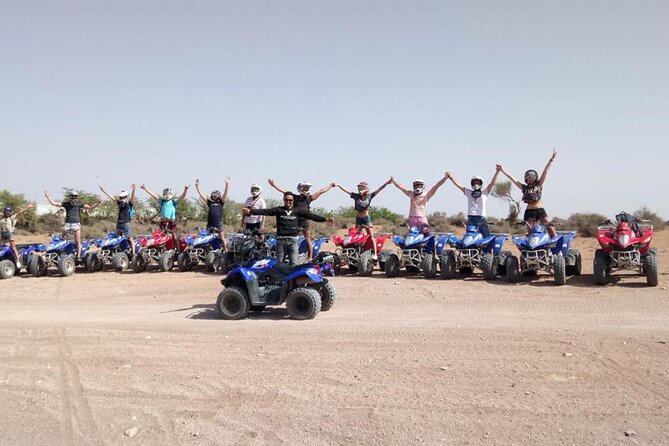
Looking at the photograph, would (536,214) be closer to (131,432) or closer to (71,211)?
(131,432)

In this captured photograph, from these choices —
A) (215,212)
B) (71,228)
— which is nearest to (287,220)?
(215,212)

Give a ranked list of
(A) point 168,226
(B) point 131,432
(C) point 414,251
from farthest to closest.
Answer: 1. (A) point 168,226
2. (C) point 414,251
3. (B) point 131,432

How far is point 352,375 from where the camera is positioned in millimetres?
5816

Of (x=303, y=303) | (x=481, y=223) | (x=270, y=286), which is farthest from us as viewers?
(x=481, y=223)

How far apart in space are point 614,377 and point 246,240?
6.57 m

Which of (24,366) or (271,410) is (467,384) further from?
(24,366)

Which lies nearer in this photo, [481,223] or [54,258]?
[481,223]

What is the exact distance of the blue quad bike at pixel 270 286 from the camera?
28.8ft

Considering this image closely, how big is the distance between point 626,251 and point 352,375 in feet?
23.2

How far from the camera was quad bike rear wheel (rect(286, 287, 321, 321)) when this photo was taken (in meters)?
8.40

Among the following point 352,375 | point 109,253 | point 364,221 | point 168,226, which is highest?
point 364,221

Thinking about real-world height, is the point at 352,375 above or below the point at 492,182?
below

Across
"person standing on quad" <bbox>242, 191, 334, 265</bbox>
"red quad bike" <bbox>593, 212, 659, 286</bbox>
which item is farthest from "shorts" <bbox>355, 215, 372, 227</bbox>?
"red quad bike" <bbox>593, 212, 659, 286</bbox>

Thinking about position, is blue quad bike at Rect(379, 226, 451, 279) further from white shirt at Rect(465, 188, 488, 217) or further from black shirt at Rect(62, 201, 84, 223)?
black shirt at Rect(62, 201, 84, 223)
